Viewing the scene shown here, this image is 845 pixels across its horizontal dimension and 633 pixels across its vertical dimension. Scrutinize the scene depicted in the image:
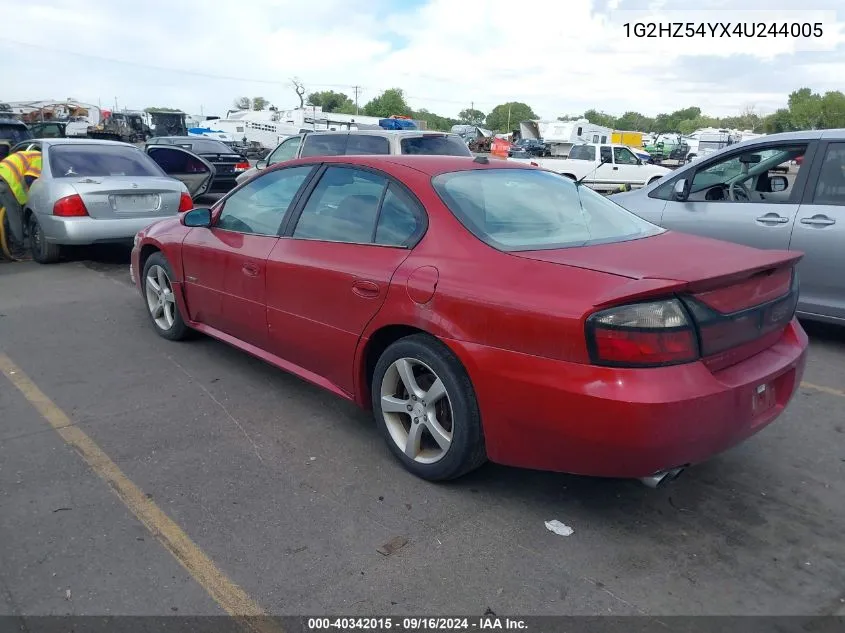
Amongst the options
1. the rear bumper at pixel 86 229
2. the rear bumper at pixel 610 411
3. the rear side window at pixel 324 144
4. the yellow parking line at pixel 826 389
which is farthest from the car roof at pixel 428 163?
the rear side window at pixel 324 144

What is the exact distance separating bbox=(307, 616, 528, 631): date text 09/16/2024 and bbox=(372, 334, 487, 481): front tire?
2.61 ft

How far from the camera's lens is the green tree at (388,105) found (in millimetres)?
107812

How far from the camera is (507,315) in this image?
9.25ft

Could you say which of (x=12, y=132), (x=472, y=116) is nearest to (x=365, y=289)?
(x=12, y=132)

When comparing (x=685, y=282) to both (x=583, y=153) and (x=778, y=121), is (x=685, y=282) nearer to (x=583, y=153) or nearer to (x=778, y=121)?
(x=583, y=153)

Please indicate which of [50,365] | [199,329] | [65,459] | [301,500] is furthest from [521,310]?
[50,365]

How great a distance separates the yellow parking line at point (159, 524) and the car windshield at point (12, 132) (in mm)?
13508

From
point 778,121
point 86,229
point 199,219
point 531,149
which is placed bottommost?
point 531,149

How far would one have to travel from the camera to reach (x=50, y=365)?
16.0 ft

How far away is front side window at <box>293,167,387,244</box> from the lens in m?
3.66

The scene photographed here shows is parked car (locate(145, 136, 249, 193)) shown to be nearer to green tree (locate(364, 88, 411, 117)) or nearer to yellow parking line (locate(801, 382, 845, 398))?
yellow parking line (locate(801, 382, 845, 398))

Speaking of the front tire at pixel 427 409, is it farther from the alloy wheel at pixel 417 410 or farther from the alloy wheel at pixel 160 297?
the alloy wheel at pixel 160 297

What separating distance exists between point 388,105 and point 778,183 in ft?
353

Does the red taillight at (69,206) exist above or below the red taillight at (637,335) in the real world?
below
